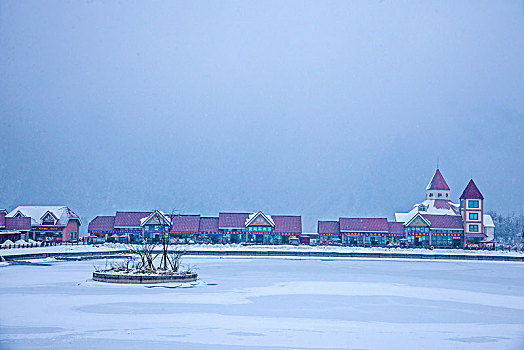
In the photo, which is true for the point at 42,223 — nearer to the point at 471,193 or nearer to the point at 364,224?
the point at 364,224

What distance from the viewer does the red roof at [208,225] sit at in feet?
262

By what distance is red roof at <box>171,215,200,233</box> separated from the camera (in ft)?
259

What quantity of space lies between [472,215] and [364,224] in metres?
14.5

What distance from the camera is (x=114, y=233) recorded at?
267 ft

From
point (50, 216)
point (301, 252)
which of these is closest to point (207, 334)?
point (301, 252)

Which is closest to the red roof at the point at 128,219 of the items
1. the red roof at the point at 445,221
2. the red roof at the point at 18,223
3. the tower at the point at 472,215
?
the red roof at the point at 18,223

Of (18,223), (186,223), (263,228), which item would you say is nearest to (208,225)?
(186,223)

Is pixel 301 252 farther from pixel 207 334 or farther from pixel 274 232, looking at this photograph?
pixel 207 334

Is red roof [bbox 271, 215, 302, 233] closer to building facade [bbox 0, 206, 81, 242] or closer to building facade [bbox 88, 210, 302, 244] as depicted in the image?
building facade [bbox 88, 210, 302, 244]

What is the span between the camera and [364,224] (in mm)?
80812

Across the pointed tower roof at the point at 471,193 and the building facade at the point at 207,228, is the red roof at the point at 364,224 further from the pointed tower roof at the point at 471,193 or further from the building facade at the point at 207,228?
the pointed tower roof at the point at 471,193

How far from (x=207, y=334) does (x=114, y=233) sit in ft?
220

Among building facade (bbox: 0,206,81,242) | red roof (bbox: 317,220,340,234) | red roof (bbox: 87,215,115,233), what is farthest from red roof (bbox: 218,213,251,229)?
building facade (bbox: 0,206,81,242)

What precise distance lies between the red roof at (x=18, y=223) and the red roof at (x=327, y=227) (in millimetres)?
39286
